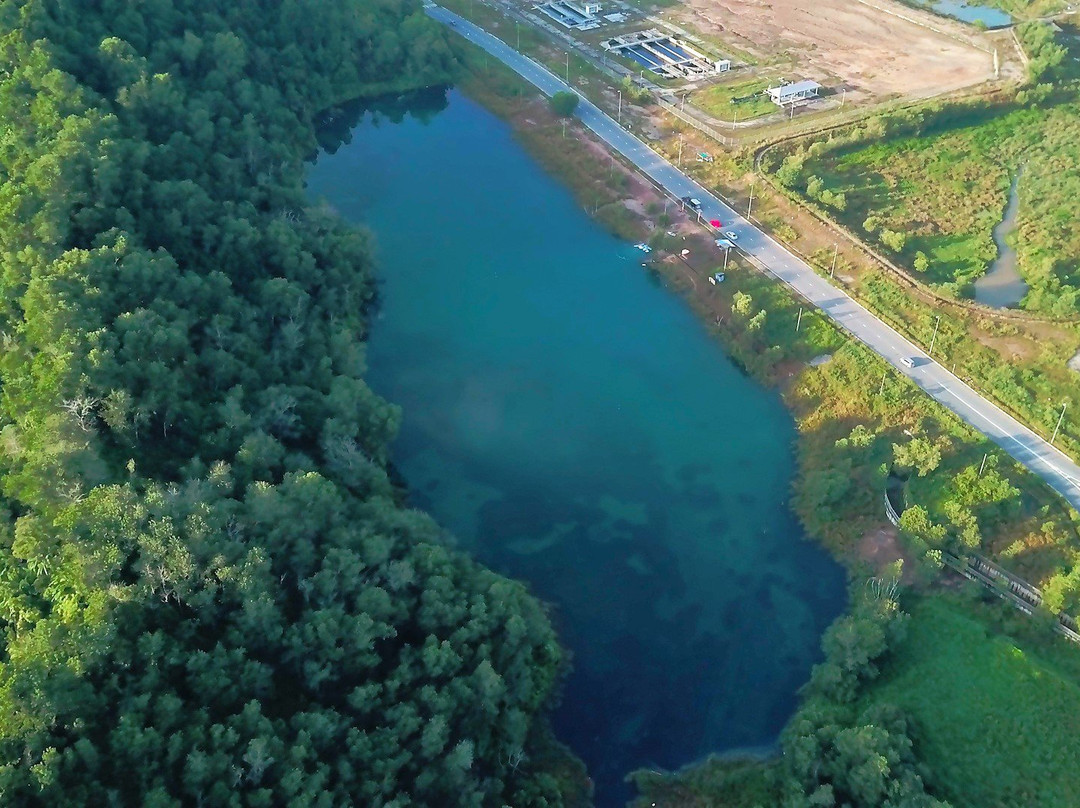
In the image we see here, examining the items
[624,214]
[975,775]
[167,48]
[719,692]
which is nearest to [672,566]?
[719,692]

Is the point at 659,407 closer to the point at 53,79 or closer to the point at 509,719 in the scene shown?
the point at 509,719

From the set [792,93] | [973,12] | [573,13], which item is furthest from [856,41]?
[573,13]

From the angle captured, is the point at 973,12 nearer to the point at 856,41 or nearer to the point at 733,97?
the point at 856,41

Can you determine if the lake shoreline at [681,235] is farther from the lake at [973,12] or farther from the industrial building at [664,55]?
the lake at [973,12]

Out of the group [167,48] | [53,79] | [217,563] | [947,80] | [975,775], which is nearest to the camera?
[217,563]

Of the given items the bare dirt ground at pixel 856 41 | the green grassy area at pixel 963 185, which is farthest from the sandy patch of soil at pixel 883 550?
the bare dirt ground at pixel 856 41

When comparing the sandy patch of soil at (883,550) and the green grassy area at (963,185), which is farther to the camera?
the green grassy area at (963,185)

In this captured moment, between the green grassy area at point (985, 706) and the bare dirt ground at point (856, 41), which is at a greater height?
the bare dirt ground at point (856, 41)
